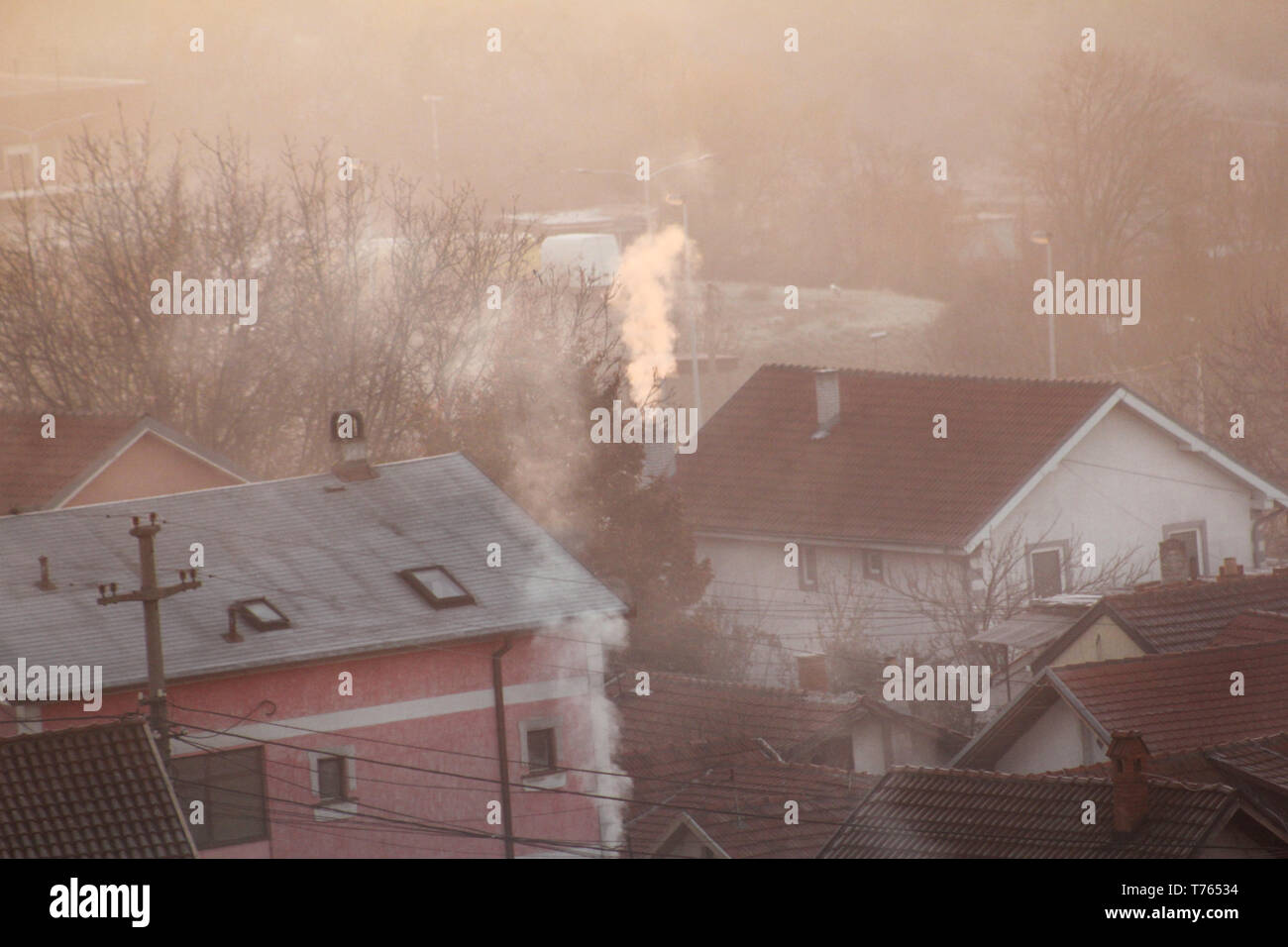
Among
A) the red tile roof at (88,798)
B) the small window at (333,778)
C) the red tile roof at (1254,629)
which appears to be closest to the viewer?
the red tile roof at (88,798)

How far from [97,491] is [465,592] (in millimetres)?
7531

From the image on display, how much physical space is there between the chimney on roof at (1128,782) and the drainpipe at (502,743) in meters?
8.03

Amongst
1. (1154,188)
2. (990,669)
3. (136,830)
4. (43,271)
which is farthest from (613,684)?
(1154,188)

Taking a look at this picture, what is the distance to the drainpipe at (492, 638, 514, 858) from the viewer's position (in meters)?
22.1

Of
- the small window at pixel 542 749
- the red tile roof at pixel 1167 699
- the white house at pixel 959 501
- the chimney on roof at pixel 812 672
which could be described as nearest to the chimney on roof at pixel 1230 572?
the white house at pixel 959 501

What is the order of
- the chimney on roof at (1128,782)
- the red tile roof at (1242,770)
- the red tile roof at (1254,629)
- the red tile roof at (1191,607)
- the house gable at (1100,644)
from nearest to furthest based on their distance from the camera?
the chimney on roof at (1128,782), the red tile roof at (1242,770), the red tile roof at (1254,629), the red tile roof at (1191,607), the house gable at (1100,644)

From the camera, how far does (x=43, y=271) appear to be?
39125 mm

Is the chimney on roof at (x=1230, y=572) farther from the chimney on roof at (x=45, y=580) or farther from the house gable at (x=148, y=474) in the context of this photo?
the chimney on roof at (x=45, y=580)

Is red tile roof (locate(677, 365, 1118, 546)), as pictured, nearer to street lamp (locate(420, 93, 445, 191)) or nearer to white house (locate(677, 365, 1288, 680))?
white house (locate(677, 365, 1288, 680))

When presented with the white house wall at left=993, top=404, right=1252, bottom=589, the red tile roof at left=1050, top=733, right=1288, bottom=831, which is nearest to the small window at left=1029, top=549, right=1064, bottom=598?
the white house wall at left=993, top=404, right=1252, bottom=589

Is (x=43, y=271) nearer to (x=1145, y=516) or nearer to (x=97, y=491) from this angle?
(x=97, y=491)

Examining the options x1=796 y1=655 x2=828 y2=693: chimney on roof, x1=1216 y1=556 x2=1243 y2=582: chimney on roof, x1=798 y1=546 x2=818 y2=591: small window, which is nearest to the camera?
x1=796 y1=655 x2=828 y2=693: chimney on roof

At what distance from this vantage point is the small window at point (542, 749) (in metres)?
22.8

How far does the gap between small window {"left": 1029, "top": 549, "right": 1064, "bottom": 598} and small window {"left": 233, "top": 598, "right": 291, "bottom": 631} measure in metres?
15.2
